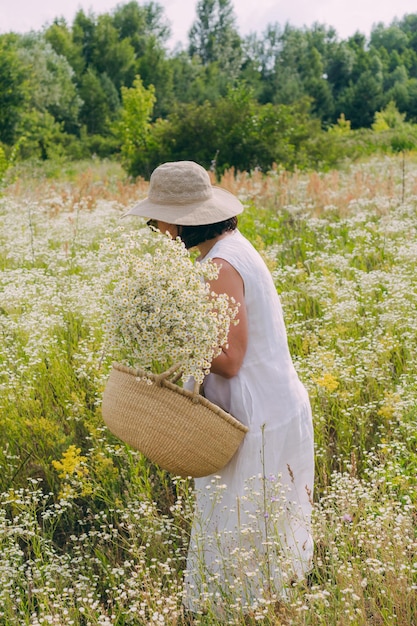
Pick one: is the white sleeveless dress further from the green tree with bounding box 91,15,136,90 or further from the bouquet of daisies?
the green tree with bounding box 91,15,136,90

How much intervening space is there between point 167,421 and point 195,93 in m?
41.7

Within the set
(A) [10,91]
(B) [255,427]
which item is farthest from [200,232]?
(A) [10,91]

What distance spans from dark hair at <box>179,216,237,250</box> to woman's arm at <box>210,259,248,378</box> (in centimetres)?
21

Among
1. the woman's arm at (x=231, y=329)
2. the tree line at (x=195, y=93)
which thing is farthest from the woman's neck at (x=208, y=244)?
the tree line at (x=195, y=93)

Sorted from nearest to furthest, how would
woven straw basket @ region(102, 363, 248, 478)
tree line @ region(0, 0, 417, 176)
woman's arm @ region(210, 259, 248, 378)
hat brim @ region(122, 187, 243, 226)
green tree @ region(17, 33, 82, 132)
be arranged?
woven straw basket @ region(102, 363, 248, 478) → woman's arm @ region(210, 259, 248, 378) → hat brim @ region(122, 187, 243, 226) → tree line @ region(0, 0, 417, 176) → green tree @ region(17, 33, 82, 132)

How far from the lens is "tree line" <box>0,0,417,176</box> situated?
14.1 m

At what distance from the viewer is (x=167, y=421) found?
223 centimetres

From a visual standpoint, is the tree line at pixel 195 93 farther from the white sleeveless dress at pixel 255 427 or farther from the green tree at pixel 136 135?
the white sleeveless dress at pixel 255 427

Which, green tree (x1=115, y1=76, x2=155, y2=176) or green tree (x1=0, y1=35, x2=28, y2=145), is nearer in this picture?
green tree (x1=115, y1=76, x2=155, y2=176)

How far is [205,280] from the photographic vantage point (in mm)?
2463

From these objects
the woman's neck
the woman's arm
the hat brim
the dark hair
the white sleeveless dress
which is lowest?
the white sleeveless dress

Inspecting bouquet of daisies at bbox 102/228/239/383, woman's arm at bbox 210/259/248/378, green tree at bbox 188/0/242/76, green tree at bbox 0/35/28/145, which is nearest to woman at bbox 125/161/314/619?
woman's arm at bbox 210/259/248/378

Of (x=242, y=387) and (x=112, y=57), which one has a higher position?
(x=112, y=57)

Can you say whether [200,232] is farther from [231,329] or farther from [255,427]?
[255,427]
